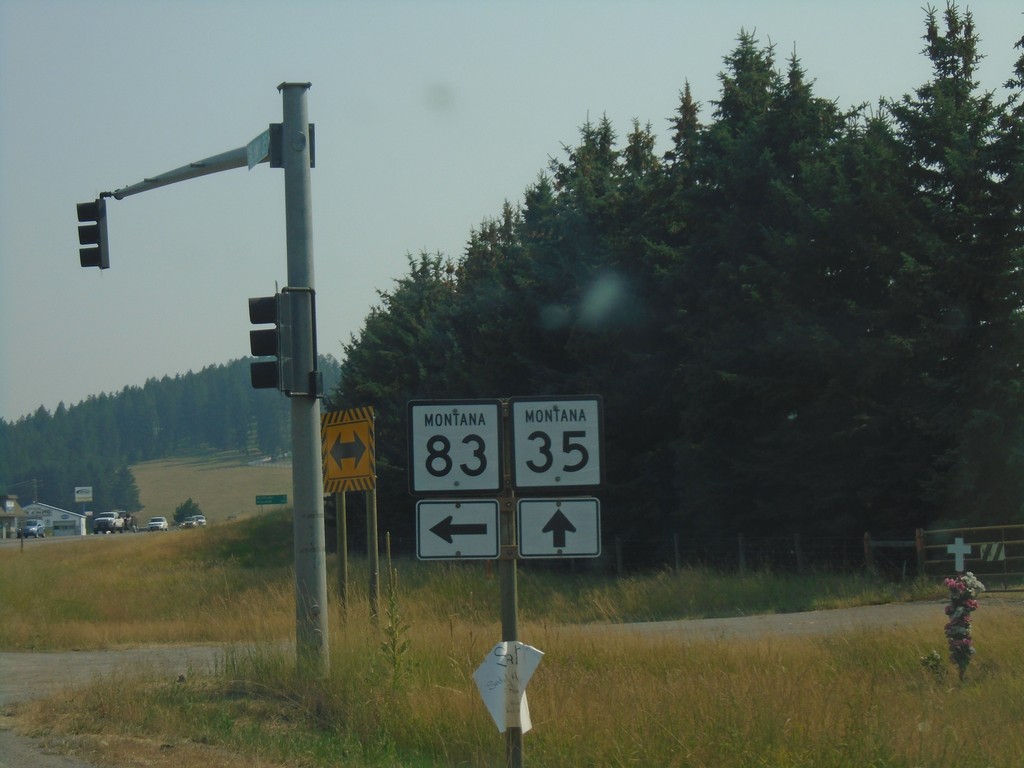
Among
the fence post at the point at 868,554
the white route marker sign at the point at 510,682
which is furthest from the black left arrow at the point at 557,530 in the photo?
the fence post at the point at 868,554

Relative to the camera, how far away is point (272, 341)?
37.8ft

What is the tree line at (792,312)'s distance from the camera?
28.2 m

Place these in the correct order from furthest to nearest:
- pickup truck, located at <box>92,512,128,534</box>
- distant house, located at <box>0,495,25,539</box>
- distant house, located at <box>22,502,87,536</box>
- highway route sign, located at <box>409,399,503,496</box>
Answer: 1. distant house, located at <box>22,502,87,536</box>
2. distant house, located at <box>0,495,25,539</box>
3. pickup truck, located at <box>92,512,128,534</box>
4. highway route sign, located at <box>409,399,503,496</box>

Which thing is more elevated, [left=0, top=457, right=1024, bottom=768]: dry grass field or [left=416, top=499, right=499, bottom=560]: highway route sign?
[left=416, top=499, right=499, bottom=560]: highway route sign

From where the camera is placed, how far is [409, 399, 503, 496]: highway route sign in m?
6.71

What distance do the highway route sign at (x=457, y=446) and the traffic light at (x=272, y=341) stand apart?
194 inches

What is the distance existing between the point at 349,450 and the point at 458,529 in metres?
8.62

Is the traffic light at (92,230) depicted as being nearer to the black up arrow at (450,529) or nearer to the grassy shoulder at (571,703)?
the grassy shoulder at (571,703)

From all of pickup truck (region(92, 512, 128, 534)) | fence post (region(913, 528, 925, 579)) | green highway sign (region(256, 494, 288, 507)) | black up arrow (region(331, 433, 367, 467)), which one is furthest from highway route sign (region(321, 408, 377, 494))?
pickup truck (region(92, 512, 128, 534))

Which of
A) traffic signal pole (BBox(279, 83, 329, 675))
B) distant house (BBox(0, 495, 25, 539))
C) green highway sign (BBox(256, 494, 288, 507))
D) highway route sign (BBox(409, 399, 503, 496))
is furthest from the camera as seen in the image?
distant house (BBox(0, 495, 25, 539))

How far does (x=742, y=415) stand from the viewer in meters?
36.2

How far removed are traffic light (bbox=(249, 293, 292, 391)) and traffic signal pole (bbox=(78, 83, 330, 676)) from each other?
49mm

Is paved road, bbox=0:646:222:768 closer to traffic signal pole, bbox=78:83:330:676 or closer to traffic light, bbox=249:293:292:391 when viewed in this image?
traffic signal pole, bbox=78:83:330:676

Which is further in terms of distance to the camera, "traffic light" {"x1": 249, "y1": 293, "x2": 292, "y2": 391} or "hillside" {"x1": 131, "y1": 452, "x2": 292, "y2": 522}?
"hillside" {"x1": 131, "y1": 452, "x2": 292, "y2": 522}
